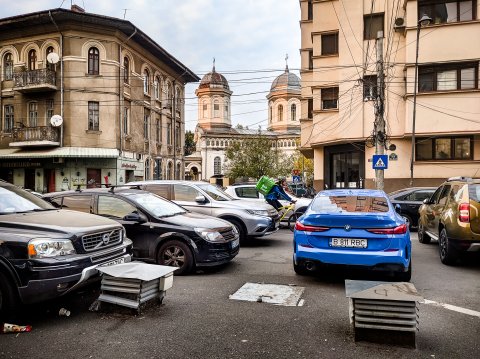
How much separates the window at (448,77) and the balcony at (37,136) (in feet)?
72.9

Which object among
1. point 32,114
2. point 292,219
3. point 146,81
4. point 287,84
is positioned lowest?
point 292,219

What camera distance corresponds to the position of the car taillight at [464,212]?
24.0 ft

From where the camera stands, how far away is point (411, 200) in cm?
1408

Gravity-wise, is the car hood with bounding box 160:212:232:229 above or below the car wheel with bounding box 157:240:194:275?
above

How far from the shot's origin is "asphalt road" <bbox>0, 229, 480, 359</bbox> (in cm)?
388

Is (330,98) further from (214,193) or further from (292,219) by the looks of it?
(214,193)

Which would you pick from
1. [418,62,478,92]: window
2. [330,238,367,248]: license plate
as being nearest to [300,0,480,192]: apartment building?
[418,62,478,92]: window

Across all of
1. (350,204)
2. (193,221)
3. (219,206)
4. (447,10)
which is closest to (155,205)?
Answer: (193,221)

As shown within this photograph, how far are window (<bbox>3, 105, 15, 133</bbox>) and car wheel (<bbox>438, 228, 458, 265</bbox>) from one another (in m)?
29.1

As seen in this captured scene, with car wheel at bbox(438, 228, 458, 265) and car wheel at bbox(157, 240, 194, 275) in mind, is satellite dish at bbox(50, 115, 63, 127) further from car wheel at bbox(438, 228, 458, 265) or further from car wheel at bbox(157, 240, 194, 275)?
car wheel at bbox(438, 228, 458, 265)

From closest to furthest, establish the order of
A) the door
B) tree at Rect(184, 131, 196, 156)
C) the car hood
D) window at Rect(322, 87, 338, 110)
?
the car hood → window at Rect(322, 87, 338, 110) → the door → tree at Rect(184, 131, 196, 156)

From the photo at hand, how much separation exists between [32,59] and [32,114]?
12.3 feet

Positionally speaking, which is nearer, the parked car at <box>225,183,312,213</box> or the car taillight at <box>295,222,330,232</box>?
the car taillight at <box>295,222,330,232</box>

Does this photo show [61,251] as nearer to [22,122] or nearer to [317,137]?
[317,137]
